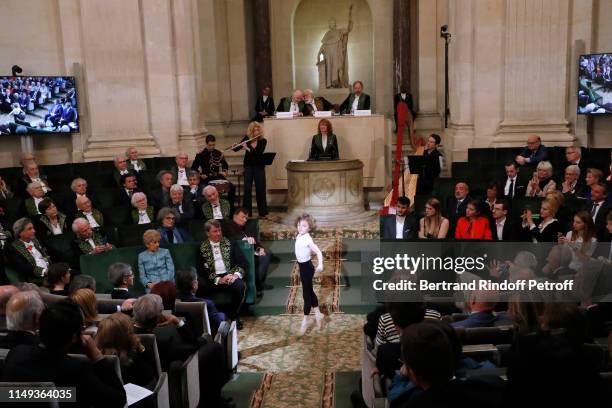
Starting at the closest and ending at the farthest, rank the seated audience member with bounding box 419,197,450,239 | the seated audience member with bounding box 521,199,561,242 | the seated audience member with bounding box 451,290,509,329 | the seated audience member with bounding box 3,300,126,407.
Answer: the seated audience member with bounding box 3,300,126,407 < the seated audience member with bounding box 451,290,509,329 < the seated audience member with bounding box 521,199,561,242 < the seated audience member with bounding box 419,197,450,239

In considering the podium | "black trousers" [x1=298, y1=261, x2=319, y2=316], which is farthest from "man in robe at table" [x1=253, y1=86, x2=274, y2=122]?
"black trousers" [x1=298, y1=261, x2=319, y2=316]

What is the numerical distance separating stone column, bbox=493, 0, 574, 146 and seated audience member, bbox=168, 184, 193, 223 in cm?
499

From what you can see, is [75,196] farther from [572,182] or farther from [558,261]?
[572,182]

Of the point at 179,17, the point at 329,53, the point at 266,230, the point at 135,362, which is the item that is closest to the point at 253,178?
the point at 266,230

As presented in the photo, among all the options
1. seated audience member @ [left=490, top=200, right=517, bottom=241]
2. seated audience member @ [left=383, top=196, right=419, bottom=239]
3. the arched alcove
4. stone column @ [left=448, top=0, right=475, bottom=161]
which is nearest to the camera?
seated audience member @ [left=490, top=200, right=517, bottom=241]

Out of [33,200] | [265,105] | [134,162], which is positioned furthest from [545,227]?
[265,105]

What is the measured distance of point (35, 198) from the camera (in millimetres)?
8297

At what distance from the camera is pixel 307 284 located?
691 centimetres

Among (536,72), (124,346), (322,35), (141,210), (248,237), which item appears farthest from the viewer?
(322,35)

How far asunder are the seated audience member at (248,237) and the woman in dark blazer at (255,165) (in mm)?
2448

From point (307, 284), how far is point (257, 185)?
3635mm

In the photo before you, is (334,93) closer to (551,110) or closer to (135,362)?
(551,110)

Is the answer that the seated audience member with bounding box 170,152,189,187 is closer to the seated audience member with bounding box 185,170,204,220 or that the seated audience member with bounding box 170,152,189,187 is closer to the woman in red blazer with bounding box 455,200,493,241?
the seated audience member with bounding box 185,170,204,220

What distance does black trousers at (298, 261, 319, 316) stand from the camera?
6.90 metres
